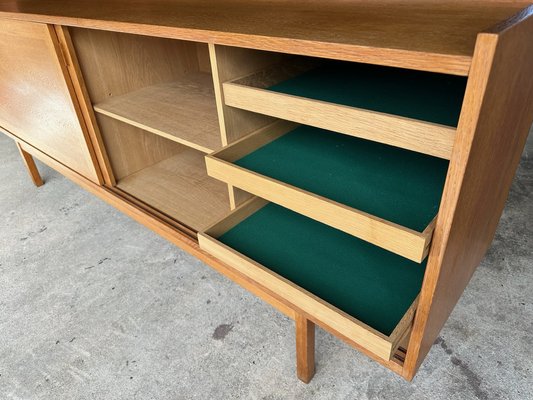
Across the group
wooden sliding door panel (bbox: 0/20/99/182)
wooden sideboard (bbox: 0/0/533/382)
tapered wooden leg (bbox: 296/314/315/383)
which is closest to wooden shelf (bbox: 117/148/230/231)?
wooden sideboard (bbox: 0/0/533/382)

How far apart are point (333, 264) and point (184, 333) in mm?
535

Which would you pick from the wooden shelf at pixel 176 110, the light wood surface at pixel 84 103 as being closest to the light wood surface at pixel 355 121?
the wooden shelf at pixel 176 110

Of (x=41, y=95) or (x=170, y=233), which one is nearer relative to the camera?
(x=170, y=233)

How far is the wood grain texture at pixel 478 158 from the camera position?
1.47ft

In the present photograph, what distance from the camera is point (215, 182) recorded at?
1.38 metres

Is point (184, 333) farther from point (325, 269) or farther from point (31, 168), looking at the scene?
point (31, 168)

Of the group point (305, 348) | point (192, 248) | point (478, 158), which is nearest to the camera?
point (478, 158)

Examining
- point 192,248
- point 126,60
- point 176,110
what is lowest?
point 192,248

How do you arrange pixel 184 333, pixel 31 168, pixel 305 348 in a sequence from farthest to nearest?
pixel 31 168, pixel 184 333, pixel 305 348

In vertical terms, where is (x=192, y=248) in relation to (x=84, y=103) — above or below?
below

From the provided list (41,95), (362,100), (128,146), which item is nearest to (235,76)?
(362,100)

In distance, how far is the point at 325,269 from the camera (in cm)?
84

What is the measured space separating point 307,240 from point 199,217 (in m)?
0.41

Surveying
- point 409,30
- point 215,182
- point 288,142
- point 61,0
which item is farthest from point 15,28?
point 409,30
